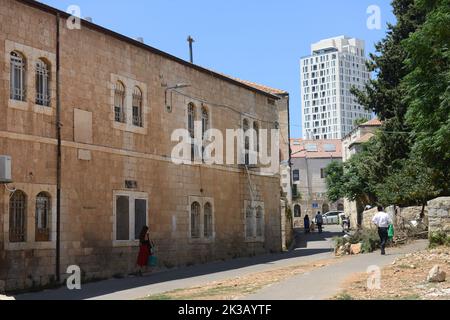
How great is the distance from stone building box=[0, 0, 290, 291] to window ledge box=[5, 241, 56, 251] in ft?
0.12

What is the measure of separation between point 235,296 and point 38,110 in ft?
27.6

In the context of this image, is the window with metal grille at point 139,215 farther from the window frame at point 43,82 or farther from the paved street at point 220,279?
the window frame at point 43,82

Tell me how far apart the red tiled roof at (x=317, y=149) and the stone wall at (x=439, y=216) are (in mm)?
58126

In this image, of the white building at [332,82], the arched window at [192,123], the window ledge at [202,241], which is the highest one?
the white building at [332,82]

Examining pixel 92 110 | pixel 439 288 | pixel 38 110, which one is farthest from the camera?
pixel 92 110

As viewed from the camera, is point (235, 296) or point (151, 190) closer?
point (235, 296)

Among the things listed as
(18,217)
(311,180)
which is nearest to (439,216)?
(18,217)

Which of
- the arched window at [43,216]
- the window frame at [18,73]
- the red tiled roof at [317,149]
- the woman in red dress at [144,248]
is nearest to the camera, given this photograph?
the window frame at [18,73]

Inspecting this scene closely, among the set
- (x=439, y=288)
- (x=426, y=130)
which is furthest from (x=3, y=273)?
(x=426, y=130)

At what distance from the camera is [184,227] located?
77.9 ft

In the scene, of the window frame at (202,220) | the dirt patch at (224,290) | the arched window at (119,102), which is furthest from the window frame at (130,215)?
the dirt patch at (224,290)

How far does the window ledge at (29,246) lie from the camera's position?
16.4 meters

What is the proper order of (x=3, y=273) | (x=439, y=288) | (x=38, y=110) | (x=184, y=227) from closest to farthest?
(x=439, y=288) < (x=3, y=273) < (x=38, y=110) < (x=184, y=227)
